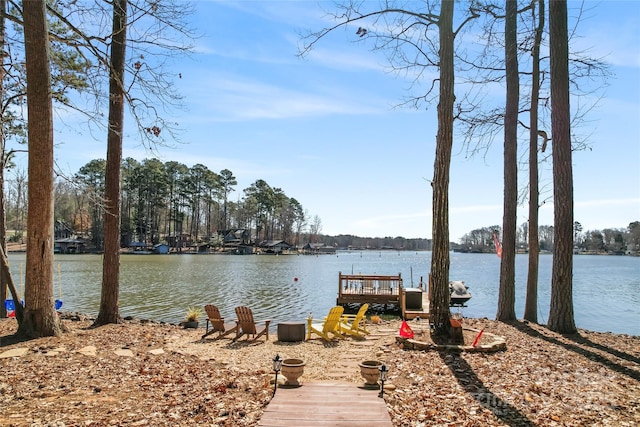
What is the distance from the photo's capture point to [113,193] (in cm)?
1018

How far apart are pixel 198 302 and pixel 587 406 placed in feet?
61.2

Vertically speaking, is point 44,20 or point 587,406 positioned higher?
point 44,20

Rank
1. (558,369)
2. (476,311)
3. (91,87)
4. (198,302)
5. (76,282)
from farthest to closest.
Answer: (76,282) < (476,311) < (198,302) < (91,87) < (558,369)

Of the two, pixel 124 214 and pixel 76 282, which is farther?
pixel 124 214

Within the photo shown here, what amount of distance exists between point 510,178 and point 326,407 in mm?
9353

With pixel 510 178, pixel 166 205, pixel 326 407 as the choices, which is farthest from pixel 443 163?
pixel 166 205

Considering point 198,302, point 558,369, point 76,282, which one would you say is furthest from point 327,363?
point 76,282

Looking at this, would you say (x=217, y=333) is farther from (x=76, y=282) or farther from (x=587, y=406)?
(x=76, y=282)

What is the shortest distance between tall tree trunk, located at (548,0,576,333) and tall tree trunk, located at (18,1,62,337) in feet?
34.9

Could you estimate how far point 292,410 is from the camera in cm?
455

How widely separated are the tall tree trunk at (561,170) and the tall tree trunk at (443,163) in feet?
10.7

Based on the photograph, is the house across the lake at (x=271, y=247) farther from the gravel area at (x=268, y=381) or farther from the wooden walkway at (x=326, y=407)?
the wooden walkway at (x=326, y=407)

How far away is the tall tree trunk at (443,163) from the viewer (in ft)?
26.9

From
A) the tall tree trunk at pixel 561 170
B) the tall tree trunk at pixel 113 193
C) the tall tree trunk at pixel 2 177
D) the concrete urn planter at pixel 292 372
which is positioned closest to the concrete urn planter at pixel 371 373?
the concrete urn planter at pixel 292 372
